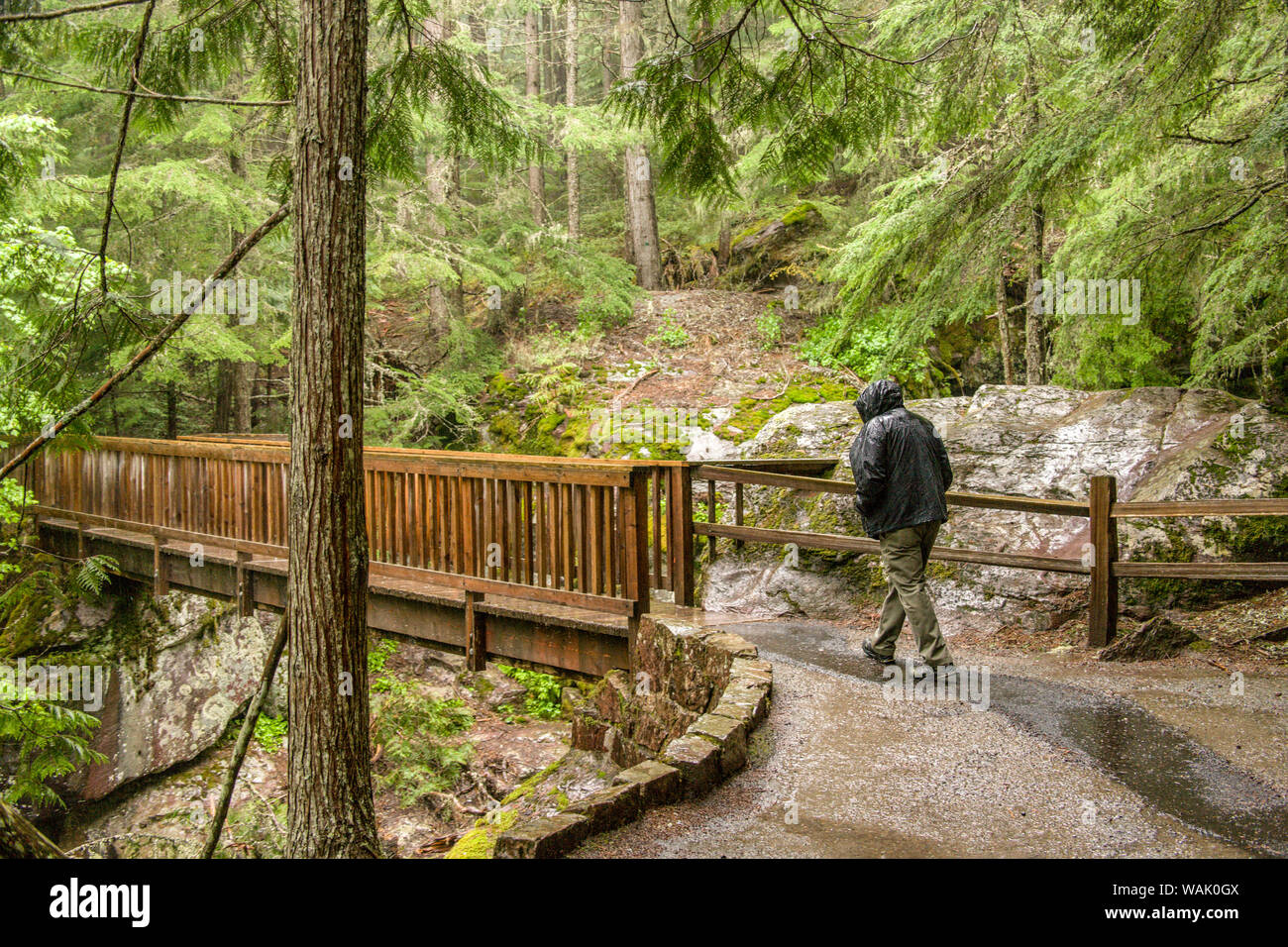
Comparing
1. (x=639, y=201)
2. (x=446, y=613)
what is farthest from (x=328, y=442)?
(x=639, y=201)

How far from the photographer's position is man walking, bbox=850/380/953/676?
5.51 meters

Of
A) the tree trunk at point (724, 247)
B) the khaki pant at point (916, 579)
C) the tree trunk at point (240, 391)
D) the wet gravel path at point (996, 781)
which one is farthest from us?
the tree trunk at point (724, 247)

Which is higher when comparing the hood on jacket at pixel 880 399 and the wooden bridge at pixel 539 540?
the hood on jacket at pixel 880 399

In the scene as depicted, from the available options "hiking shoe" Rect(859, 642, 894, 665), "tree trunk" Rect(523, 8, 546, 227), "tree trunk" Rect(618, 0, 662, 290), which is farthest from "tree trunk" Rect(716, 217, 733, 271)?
"hiking shoe" Rect(859, 642, 894, 665)

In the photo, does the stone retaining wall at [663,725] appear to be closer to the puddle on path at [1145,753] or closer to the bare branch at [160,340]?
the puddle on path at [1145,753]

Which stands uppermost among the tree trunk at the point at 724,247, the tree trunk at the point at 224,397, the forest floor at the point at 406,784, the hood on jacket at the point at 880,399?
the tree trunk at the point at 724,247

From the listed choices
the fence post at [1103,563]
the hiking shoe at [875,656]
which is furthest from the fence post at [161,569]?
the fence post at [1103,563]

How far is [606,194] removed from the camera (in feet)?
82.3

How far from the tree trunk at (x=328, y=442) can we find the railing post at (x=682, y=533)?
3565 millimetres

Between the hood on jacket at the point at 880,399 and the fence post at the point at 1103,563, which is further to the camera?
the fence post at the point at 1103,563

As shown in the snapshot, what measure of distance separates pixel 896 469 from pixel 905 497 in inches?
8.2

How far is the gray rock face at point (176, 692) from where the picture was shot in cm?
1004

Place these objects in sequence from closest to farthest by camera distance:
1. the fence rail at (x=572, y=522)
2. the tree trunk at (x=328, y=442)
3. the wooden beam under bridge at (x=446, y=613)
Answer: the tree trunk at (x=328, y=442) < the fence rail at (x=572, y=522) < the wooden beam under bridge at (x=446, y=613)

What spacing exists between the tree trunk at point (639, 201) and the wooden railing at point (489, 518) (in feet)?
35.3
